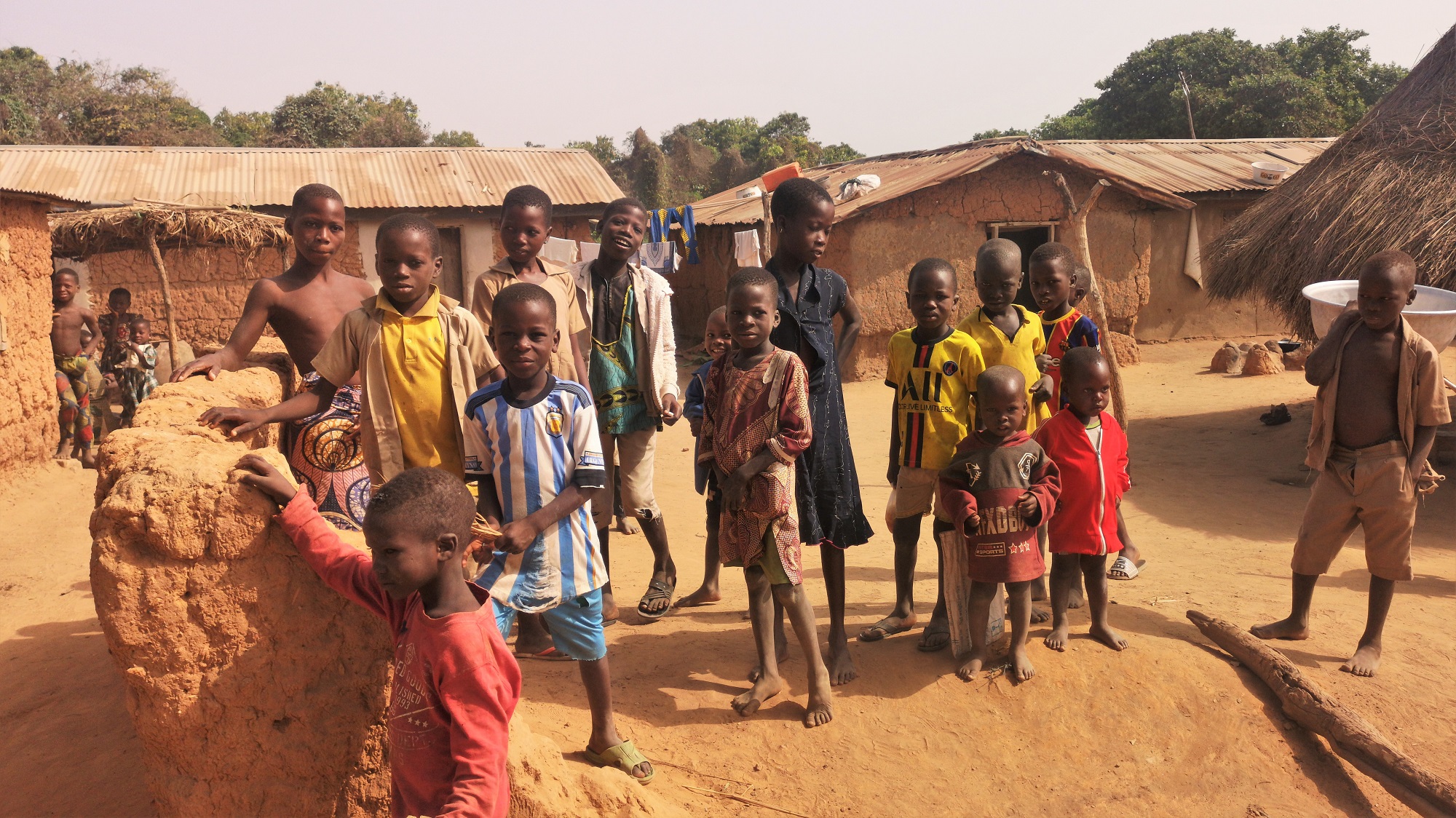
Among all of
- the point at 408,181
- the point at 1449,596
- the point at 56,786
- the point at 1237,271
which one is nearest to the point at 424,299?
the point at 56,786

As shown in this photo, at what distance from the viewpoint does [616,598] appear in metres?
4.46

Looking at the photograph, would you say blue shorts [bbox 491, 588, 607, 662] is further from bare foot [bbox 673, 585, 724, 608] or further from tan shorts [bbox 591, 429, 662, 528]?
bare foot [bbox 673, 585, 724, 608]

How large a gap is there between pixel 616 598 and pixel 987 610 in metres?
1.84

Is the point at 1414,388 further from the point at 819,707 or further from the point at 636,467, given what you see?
the point at 636,467

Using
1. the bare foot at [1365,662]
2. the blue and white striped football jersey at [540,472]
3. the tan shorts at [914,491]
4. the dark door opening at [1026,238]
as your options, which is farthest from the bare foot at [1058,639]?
the dark door opening at [1026,238]

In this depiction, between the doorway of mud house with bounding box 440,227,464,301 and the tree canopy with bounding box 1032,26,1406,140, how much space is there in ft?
63.2

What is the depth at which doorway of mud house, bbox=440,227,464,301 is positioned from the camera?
13.6 m

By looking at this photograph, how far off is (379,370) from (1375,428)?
3.63 m

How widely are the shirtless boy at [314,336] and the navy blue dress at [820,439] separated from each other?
4.79 feet

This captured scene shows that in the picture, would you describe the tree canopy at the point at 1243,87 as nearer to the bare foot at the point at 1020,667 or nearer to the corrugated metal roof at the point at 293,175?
the corrugated metal roof at the point at 293,175

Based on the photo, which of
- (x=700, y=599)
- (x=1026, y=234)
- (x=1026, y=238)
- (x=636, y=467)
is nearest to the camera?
(x=636, y=467)

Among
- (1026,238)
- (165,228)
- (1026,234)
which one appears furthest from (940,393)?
(1026,238)

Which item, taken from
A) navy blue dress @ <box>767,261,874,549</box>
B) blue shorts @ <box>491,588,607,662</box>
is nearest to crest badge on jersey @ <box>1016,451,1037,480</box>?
navy blue dress @ <box>767,261,874,549</box>

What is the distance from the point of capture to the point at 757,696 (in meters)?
3.17
